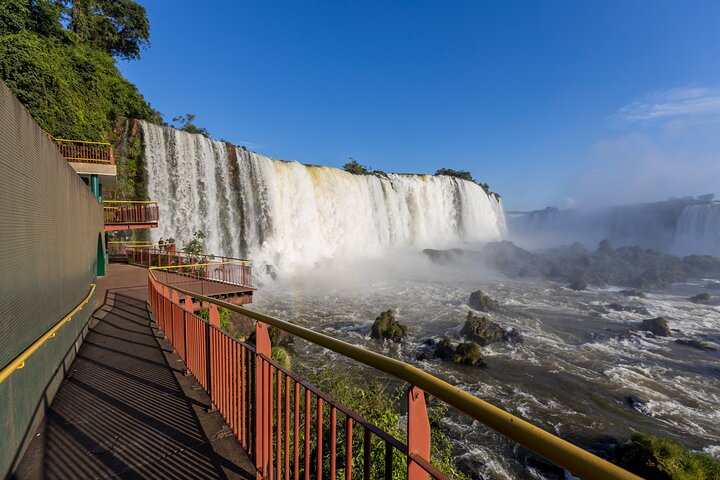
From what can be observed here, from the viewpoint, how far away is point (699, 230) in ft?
186

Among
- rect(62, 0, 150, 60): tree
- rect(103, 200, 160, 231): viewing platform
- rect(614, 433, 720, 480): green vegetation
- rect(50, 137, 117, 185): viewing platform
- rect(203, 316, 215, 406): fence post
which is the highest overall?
rect(62, 0, 150, 60): tree

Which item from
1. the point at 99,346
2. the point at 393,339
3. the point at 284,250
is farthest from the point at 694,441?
the point at 284,250

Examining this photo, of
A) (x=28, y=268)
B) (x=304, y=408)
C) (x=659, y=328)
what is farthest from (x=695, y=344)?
(x=28, y=268)

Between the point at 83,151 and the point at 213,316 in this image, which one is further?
the point at 83,151

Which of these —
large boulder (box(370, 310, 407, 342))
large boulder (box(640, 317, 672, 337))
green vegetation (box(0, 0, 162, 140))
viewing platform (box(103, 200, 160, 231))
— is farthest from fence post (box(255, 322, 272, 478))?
green vegetation (box(0, 0, 162, 140))

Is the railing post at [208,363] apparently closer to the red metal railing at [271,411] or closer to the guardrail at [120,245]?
the red metal railing at [271,411]

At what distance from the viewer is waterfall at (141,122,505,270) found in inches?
922

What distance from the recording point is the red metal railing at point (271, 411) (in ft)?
4.85

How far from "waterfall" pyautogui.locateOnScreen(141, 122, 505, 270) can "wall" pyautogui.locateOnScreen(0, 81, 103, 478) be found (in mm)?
19183

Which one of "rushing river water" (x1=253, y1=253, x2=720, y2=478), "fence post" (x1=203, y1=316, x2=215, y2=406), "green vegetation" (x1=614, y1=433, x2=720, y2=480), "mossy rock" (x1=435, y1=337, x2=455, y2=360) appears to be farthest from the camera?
"mossy rock" (x1=435, y1=337, x2=455, y2=360)

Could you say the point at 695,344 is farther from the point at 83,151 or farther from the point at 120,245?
the point at 120,245

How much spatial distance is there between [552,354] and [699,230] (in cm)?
6273

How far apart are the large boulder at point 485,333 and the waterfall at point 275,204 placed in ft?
53.6

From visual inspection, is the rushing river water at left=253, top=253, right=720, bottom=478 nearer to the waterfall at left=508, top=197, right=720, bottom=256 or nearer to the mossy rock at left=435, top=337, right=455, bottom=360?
the mossy rock at left=435, top=337, right=455, bottom=360
